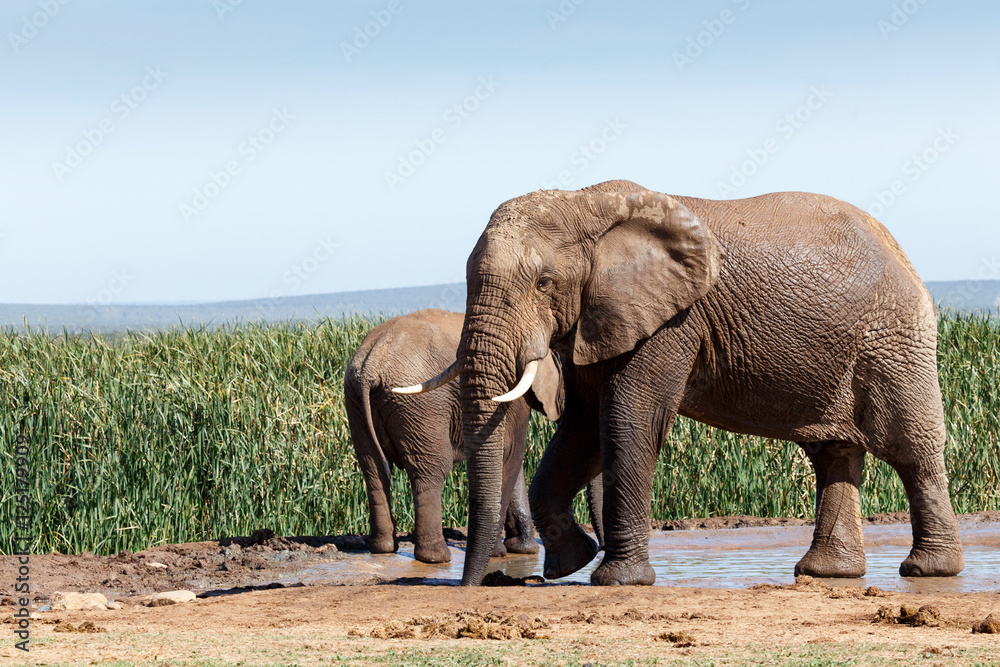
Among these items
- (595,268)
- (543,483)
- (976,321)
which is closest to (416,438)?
(543,483)

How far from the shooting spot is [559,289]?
272 inches

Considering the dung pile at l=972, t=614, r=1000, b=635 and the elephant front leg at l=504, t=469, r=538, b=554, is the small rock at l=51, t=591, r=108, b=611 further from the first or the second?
the dung pile at l=972, t=614, r=1000, b=635

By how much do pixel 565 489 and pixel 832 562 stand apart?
1744mm

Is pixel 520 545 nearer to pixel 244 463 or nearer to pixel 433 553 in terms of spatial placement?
pixel 433 553

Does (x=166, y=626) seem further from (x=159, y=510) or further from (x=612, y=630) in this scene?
(x=159, y=510)

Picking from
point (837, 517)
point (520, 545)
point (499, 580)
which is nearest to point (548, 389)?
point (499, 580)

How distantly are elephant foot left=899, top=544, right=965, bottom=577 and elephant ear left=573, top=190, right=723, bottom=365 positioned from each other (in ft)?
7.40

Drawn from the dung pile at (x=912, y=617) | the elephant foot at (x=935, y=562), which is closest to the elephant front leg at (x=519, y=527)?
the elephant foot at (x=935, y=562)

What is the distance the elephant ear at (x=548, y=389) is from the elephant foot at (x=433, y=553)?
221cm

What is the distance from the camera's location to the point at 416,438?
9305 millimetres

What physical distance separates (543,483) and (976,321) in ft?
32.8

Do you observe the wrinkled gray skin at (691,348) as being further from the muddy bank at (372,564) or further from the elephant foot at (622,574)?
the muddy bank at (372,564)

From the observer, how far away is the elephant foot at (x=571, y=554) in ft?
25.0

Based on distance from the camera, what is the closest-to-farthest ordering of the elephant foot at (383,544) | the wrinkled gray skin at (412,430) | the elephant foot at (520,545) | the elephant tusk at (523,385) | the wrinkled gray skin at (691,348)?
the elephant tusk at (523,385) < the wrinkled gray skin at (691,348) < the wrinkled gray skin at (412,430) < the elephant foot at (383,544) < the elephant foot at (520,545)
